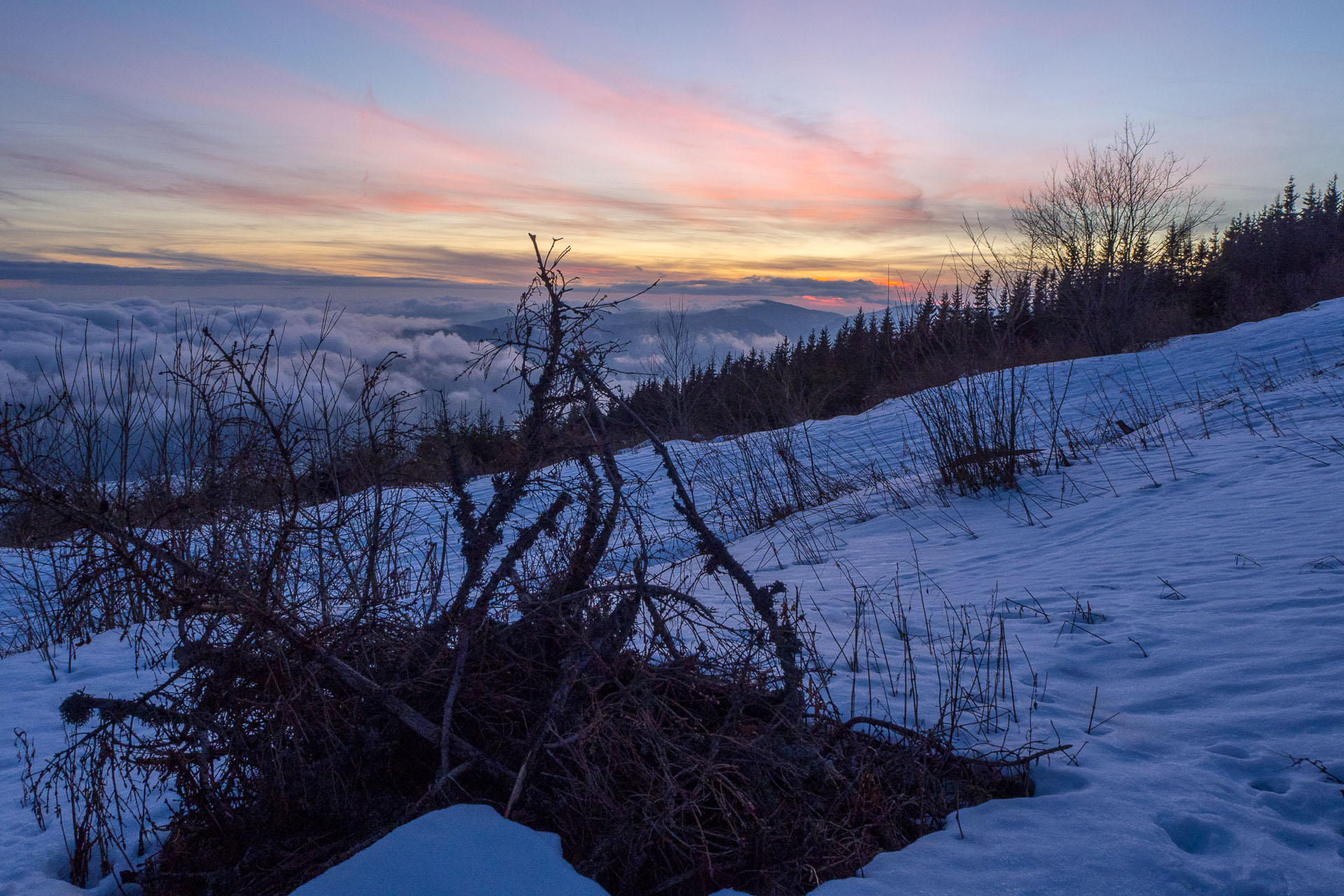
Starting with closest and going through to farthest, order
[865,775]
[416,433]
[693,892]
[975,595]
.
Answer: [693,892], [865,775], [416,433], [975,595]

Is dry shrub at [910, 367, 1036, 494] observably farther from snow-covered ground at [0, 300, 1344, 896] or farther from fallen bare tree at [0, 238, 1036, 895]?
fallen bare tree at [0, 238, 1036, 895]

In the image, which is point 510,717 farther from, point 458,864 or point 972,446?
point 972,446

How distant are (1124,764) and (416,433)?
2.91 m

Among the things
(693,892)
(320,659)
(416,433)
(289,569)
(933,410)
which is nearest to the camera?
(693,892)

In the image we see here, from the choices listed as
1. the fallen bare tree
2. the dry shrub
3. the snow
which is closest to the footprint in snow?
the fallen bare tree

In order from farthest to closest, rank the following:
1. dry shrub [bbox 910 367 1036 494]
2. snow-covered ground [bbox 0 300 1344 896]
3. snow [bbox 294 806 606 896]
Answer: dry shrub [bbox 910 367 1036 494], snow-covered ground [bbox 0 300 1344 896], snow [bbox 294 806 606 896]

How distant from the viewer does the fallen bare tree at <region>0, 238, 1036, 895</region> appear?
2.01m

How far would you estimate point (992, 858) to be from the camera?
203cm

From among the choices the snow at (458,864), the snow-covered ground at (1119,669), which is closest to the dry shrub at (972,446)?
the snow-covered ground at (1119,669)

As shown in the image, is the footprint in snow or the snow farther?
the footprint in snow

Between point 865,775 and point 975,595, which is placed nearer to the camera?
point 865,775

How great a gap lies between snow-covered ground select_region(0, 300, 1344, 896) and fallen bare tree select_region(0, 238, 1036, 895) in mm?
184

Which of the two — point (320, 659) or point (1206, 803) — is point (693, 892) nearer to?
point (320, 659)

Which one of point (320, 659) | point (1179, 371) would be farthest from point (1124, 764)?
point (1179, 371)
